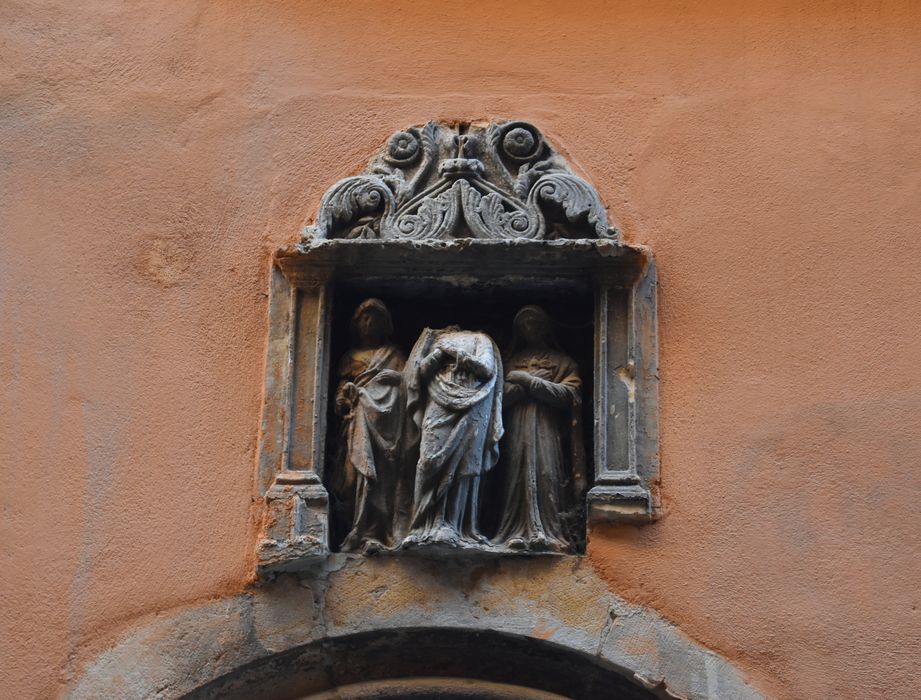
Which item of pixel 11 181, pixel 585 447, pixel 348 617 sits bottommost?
pixel 348 617

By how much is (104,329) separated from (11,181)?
0.58m

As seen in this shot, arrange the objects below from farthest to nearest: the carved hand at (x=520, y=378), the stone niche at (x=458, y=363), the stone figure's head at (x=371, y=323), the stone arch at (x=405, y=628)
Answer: the stone figure's head at (x=371, y=323)
the carved hand at (x=520, y=378)
the stone niche at (x=458, y=363)
the stone arch at (x=405, y=628)

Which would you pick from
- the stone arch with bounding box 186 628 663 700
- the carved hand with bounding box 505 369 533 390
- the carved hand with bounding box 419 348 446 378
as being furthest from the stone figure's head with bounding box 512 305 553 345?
the stone arch with bounding box 186 628 663 700

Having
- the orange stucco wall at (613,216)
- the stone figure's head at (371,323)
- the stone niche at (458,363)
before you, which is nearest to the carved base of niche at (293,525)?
the stone niche at (458,363)

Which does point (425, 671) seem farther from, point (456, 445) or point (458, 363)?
point (458, 363)

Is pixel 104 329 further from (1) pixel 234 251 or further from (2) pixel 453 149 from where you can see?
(2) pixel 453 149

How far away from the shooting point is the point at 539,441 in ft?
17.5

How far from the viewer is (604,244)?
5441mm

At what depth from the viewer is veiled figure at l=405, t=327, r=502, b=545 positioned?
17.1 feet

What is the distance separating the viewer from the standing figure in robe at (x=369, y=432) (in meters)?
5.29

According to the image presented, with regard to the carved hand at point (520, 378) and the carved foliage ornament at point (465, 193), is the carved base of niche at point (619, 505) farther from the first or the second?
the carved foliage ornament at point (465, 193)

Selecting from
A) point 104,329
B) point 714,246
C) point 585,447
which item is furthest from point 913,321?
point 104,329

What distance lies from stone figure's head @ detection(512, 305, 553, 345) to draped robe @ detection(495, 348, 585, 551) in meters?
0.05

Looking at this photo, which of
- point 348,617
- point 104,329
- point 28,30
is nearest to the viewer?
point 348,617
